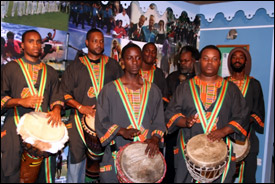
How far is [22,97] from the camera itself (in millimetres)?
3572

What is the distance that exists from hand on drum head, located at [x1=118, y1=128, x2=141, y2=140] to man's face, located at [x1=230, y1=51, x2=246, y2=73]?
231cm

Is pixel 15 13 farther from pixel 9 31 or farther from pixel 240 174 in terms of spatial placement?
pixel 240 174

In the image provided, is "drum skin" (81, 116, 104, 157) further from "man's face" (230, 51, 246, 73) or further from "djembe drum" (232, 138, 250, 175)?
"man's face" (230, 51, 246, 73)

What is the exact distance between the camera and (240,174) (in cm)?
481

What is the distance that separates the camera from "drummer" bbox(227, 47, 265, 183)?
4.57 m

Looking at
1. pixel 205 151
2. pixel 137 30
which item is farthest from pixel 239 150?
pixel 137 30

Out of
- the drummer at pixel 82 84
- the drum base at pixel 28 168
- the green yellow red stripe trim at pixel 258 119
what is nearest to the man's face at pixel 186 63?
the green yellow red stripe trim at pixel 258 119

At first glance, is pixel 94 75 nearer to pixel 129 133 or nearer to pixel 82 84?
pixel 82 84

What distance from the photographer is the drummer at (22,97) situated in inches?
135

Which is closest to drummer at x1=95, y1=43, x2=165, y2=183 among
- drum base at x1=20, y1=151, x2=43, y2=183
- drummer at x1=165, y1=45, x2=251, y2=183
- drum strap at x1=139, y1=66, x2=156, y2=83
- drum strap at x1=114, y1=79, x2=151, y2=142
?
drum strap at x1=114, y1=79, x2=151, y2=142

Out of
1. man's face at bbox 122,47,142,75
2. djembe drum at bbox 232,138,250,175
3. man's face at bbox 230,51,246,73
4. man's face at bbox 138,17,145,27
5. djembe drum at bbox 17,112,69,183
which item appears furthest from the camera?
man's face at bbox 138,17,145,27

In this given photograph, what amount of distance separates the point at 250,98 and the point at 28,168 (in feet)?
10.1

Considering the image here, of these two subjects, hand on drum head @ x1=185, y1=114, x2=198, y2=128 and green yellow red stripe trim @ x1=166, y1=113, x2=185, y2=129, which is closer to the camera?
hand on drum head @ x1=185, y1=114, x2=198, y2=128

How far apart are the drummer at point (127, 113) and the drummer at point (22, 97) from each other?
24.7 inches
